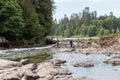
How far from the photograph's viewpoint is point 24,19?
91938 millimetres

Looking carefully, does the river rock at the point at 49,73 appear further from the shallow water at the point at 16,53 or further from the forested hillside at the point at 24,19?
the forested hillside at the point at 24,19

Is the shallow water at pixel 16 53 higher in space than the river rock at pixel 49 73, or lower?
lower

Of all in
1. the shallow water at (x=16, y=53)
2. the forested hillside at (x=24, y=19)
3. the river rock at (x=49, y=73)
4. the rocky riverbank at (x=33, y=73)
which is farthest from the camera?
the forested hillside at (x=24, y=19)

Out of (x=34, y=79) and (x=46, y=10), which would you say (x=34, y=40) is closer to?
(x=46, y=10)

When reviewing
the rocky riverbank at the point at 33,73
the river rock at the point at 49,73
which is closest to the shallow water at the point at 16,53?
the rocky riverbank at the point at 33,73

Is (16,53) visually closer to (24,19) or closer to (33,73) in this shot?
(24,19)

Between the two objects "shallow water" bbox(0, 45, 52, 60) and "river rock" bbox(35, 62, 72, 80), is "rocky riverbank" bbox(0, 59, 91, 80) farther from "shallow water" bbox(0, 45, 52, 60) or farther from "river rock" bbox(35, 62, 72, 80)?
"shallow water" bbox(0, 45, 52, 60)

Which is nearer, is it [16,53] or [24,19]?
[16,53]

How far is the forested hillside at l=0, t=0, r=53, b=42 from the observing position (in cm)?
8144

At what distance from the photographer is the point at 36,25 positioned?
3701 inches

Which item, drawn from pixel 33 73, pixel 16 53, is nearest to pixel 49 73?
pixel 33 73

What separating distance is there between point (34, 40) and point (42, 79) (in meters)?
68.7

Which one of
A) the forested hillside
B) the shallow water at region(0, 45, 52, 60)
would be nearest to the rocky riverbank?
the shallow water at region(0, 45, 52, 60)

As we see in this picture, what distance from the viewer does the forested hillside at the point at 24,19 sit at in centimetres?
8144
